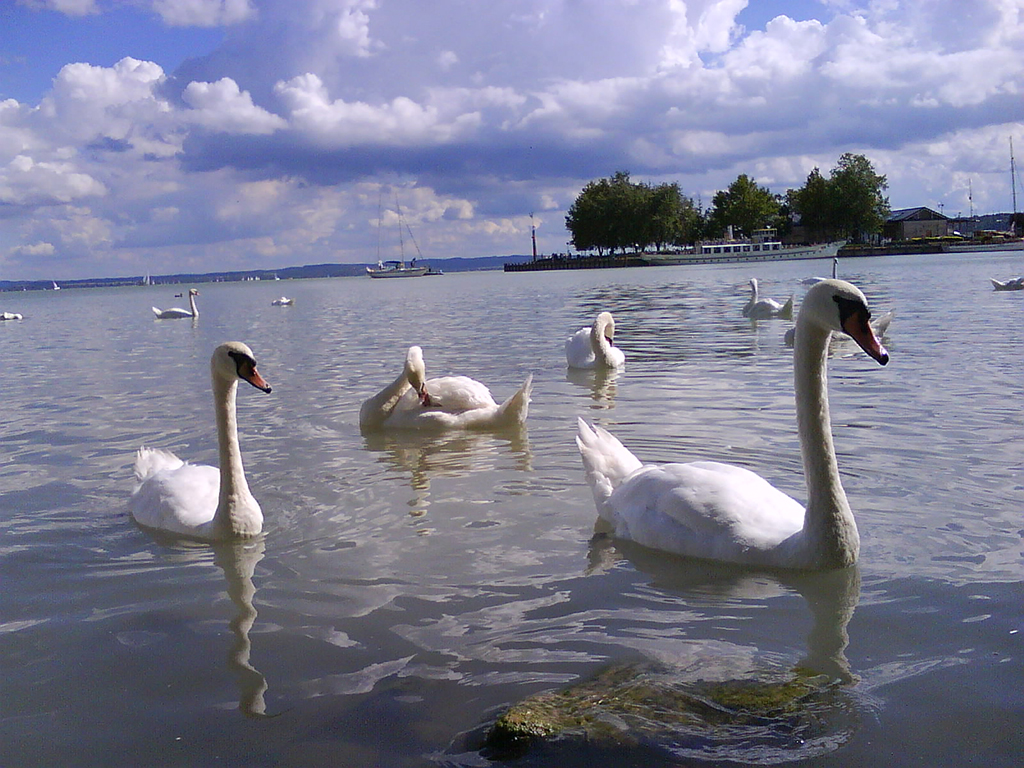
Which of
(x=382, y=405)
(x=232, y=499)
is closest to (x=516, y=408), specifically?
(x=382, y=405)

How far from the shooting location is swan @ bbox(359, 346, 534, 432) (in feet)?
31.6

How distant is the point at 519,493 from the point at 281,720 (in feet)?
11.5

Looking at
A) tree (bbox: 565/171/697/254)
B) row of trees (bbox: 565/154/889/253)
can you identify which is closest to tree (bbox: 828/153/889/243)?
row of trees (bbox: 565/154/889/253)

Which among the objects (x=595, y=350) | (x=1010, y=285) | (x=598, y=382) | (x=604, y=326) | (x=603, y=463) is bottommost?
(x=598, y=382)

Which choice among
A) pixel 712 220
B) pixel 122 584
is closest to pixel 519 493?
pixel 122 584

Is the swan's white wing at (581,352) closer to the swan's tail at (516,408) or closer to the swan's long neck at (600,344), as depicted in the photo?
the swan's long neck at (600,344)

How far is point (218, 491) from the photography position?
649cm

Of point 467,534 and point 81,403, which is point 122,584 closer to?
point 467,534

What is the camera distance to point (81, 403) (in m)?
12.5

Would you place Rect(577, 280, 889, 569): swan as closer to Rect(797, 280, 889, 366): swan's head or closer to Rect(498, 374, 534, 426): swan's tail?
Rect(797, 280, 889, 366): swan's head

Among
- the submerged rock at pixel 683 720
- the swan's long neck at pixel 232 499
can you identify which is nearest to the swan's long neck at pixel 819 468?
the submerged rock at pixel 683 720

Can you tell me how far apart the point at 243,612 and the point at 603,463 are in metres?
2.43

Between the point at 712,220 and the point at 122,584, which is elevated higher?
the point at 712,220

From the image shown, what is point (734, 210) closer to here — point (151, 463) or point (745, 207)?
point (745, 207)
